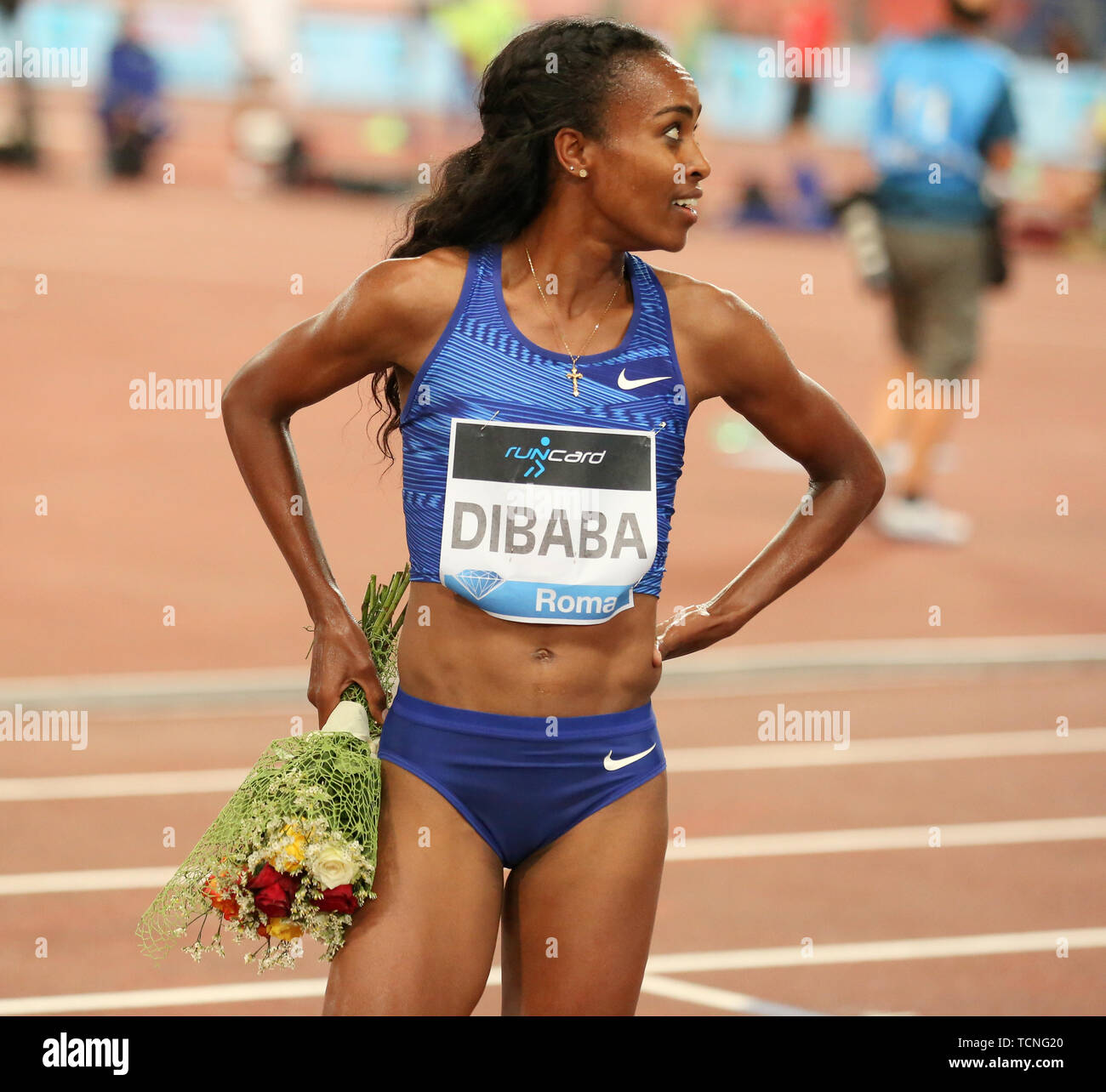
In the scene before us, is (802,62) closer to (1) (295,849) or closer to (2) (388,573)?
(2) (388,573)

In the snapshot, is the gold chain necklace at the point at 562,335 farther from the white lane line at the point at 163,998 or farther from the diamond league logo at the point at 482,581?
the white lane line at the point at 163,998

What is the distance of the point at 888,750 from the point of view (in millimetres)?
7887

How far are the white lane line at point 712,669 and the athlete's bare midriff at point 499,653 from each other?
4696 mm

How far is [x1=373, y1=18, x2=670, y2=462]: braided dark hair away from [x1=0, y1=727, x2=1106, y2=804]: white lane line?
3.80 m

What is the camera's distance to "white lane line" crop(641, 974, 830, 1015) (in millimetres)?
5500

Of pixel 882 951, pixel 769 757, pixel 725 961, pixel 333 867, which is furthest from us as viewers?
pixel 769 757

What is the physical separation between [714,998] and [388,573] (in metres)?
4.68

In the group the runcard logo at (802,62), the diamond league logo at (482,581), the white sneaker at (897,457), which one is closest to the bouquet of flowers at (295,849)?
the diamond league logo at (482,581)

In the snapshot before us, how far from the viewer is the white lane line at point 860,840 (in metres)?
6.32

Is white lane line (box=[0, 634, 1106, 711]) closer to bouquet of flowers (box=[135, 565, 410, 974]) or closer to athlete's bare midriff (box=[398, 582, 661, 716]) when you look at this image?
bouquet of flowers (box=[135, 565, 410, 974])

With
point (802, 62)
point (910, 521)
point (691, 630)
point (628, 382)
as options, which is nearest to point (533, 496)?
point (628, 382)

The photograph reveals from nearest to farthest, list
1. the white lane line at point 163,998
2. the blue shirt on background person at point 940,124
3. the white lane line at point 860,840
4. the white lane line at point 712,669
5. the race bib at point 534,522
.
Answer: the race bib at point 534,522, the white lane line at point 163,998, the white lane line at point 860,840, the white lane line at point 712,669, the blue shirt on background person at point 940,124

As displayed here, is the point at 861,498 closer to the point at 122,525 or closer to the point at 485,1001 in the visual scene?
the point at 485,1001

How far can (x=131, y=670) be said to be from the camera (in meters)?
8.46
